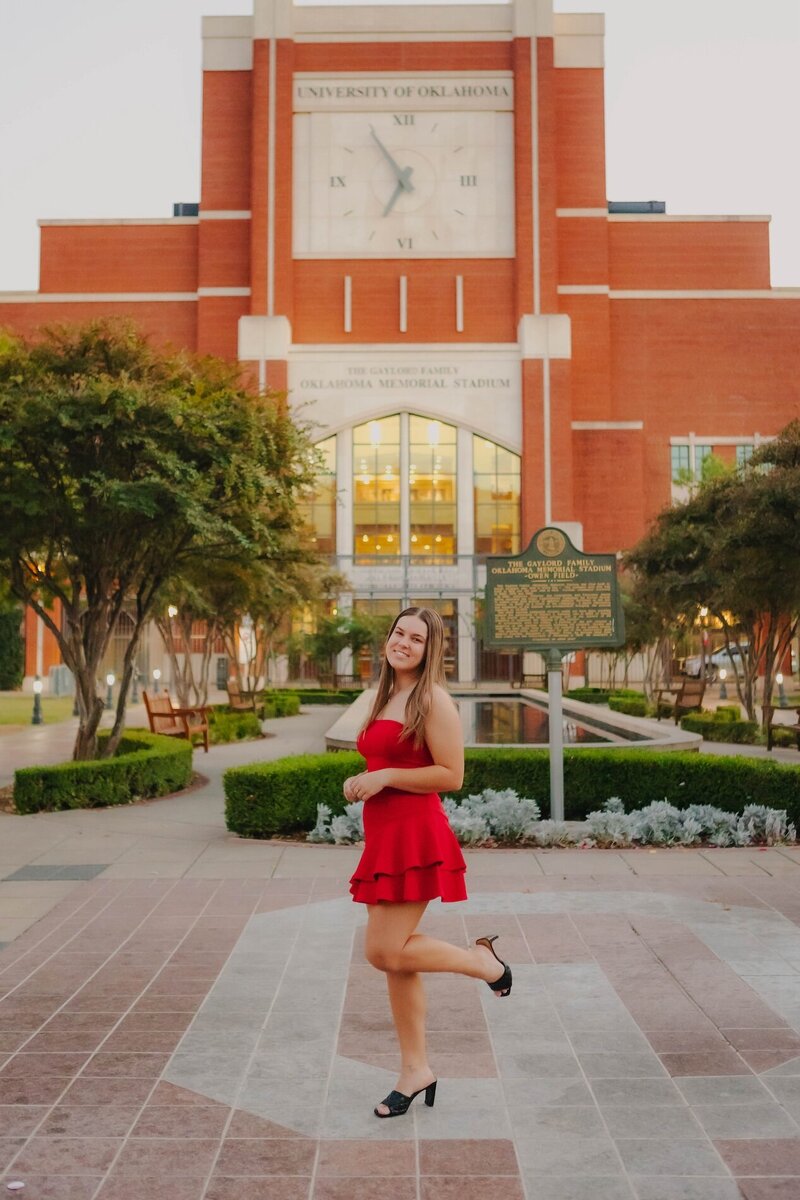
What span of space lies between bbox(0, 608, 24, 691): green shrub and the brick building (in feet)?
2.91

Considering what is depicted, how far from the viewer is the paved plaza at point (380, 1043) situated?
3.55m

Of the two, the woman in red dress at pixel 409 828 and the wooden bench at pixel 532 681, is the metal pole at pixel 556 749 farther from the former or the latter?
the wooden bench at pixel 532 681

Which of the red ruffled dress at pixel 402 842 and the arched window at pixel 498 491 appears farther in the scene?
the arched window at pixel 498 491

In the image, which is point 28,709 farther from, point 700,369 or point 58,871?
point 700,369

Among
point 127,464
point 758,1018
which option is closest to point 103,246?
point 127,464

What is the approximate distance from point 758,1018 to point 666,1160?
5.25ft

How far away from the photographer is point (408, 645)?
397 cm

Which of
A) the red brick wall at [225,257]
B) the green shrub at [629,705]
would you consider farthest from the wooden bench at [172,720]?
the red brick wall at [225,257]

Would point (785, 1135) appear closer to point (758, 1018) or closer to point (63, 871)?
point (758, 1018)

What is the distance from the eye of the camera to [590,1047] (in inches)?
183

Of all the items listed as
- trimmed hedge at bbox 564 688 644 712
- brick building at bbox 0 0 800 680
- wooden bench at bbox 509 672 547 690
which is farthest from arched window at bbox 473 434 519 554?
trimmed hedge at bbox 564 688 644 712

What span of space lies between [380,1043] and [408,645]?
6.23ft

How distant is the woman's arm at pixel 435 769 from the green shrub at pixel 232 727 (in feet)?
61.8

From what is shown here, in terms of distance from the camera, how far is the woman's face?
3977mm
